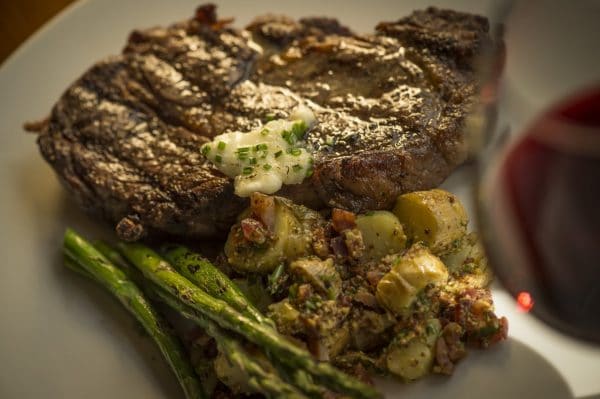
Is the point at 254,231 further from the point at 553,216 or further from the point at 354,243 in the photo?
the point at 553,216

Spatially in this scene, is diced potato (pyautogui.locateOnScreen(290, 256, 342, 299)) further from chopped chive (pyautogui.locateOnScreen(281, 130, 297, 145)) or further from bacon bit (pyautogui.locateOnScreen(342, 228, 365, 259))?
chopped chive (pyautogui.locateOnScreen(281, 130, 297, 145))

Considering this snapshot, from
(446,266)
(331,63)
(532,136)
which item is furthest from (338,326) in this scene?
(331,63)

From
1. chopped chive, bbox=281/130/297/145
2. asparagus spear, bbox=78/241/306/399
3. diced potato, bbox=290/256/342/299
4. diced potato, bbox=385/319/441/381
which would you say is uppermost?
chopped chive, bbox=281/130/297/145

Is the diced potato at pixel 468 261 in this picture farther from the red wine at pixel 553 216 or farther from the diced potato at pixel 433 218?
the red wine at pixel 553 216

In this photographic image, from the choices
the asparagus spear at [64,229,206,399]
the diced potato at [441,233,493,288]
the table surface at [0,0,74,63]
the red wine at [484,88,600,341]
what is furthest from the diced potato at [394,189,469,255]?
the table surface at [0,0,74,63]

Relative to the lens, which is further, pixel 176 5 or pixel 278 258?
pixel 176 5

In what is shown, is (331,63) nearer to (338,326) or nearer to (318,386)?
(338,326)
